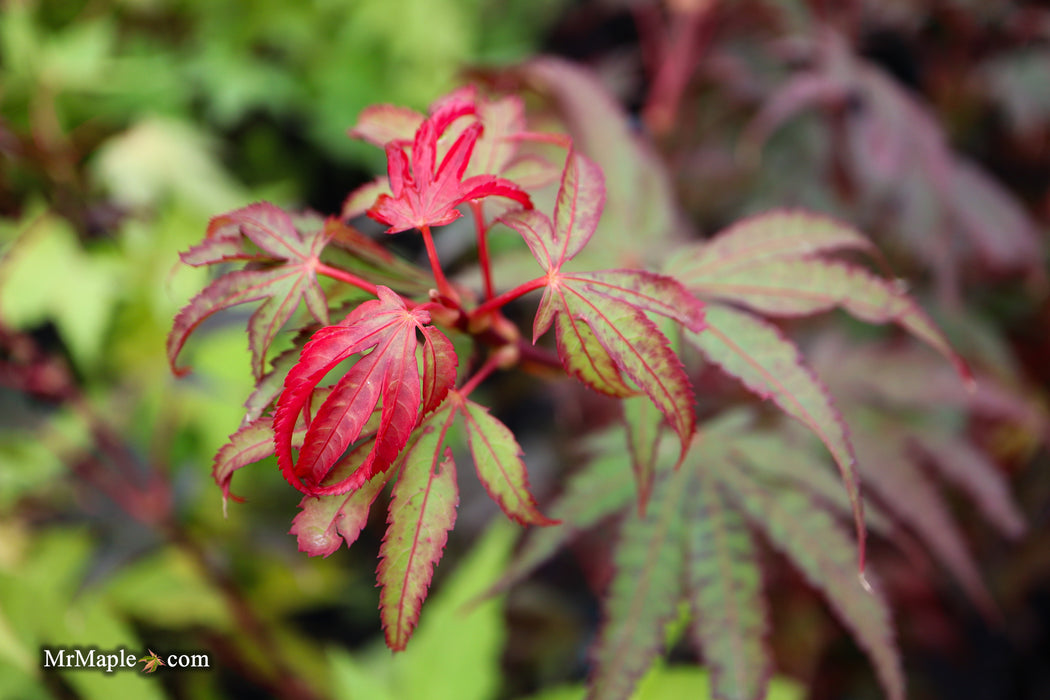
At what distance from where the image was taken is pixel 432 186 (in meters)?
0.38

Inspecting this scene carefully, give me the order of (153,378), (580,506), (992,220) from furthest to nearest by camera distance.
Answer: (153,378)
(992,220)
(580,506)

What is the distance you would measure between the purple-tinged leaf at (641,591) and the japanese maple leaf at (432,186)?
0.30m

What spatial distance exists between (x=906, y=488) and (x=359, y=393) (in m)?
0.62

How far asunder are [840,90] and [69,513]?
1.19 meters

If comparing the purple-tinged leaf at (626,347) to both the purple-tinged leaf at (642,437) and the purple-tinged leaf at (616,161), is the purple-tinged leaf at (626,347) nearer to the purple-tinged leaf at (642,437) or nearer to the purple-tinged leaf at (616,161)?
the purple-tinged leaf at (642,437)

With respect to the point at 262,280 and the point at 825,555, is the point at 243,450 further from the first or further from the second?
the point at 825,555

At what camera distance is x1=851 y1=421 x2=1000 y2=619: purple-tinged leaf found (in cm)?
66

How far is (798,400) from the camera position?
1.32 ft

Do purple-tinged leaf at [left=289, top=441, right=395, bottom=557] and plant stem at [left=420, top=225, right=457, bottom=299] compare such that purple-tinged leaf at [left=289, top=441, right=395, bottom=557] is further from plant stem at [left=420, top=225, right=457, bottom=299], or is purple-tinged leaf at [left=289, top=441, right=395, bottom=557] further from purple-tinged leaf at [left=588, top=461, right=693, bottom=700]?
purple-tinged leaf at [left=588, top=461, right=693, bottom=700]

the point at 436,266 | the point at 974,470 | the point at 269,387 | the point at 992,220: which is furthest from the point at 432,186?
the point at 992,220

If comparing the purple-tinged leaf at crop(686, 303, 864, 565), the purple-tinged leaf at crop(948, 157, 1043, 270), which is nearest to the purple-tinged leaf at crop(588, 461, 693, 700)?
the purple-tinged leaf at crop(686, 303, 864, 565)

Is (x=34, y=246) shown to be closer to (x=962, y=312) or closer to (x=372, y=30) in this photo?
(x=372, y=30)

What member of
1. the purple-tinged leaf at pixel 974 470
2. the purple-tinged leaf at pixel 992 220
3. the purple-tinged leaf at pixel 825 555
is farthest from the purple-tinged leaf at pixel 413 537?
the purple-tinged leaf at pixel 992 220

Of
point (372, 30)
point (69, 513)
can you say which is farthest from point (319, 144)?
point (69, 513)
